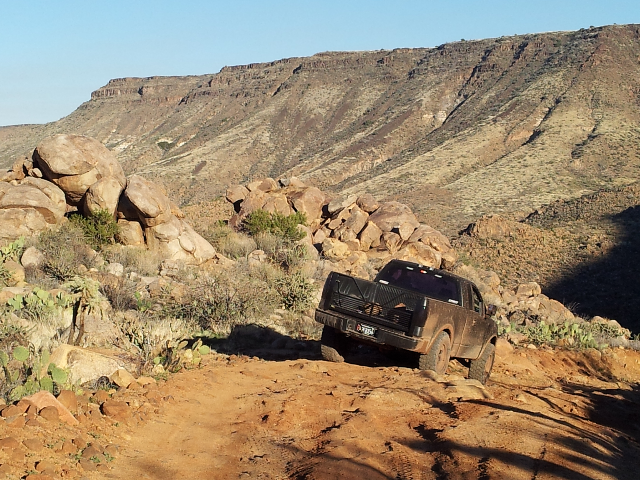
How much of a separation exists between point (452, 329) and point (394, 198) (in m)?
47.6

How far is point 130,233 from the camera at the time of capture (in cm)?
1958

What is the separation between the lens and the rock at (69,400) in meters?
6.06

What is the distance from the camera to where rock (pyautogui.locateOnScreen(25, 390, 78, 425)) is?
5617mm

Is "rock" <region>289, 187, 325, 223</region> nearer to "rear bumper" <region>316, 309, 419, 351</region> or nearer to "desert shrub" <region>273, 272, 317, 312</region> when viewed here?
"desert shrub" <region>273, 272, 317, 312</region>

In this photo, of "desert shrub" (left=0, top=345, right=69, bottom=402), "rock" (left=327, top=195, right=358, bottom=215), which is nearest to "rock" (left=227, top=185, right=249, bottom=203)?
"rock" (left=327, top=195, right=358, bottom=215)

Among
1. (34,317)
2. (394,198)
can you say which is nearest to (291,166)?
(394,198)

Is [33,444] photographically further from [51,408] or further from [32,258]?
[32,258]

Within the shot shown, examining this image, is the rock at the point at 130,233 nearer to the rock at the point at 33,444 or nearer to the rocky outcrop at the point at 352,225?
the rocky outcrop at the point at 352,225

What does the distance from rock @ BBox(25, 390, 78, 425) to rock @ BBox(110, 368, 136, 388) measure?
137 cm

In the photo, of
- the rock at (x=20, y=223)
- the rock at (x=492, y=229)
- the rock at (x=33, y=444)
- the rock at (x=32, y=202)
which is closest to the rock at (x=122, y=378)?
the rock at (x=33, y=444)

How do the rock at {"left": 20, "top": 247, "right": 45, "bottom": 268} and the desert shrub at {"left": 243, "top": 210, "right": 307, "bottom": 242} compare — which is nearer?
the rock at {"left": 20, "top": 247, "right": 45, "bottom": 268}

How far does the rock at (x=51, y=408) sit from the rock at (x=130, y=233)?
14.1 m

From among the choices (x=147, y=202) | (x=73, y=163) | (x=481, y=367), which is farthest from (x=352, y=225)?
(x=481, y=367)

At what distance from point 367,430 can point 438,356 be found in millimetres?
3201
